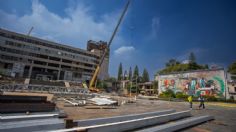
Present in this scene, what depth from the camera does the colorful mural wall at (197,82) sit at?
31.7m

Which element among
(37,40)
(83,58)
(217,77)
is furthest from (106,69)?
(217,77)

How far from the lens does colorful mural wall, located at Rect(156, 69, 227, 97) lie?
3167cm

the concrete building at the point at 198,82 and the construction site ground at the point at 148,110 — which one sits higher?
the concrete building at the point at 198,82

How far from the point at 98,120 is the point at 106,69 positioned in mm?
87919

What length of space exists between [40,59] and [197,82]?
186ft

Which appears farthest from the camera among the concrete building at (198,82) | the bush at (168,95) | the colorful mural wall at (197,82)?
the bush at (168,95)

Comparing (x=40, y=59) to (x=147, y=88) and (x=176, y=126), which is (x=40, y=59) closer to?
(x=147, y=88)

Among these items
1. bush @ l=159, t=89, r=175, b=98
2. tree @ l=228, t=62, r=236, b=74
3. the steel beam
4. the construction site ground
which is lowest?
bush @ l=159, t=89, r=175, b=98

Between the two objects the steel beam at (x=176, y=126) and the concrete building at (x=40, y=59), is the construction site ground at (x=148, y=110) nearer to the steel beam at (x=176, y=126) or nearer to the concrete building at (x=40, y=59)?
the steel beam at (x=176, y=126)

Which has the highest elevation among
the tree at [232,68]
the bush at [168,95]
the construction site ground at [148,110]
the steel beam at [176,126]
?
the tree at [232,68]

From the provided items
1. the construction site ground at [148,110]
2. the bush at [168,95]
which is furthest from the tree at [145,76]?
the construction site ground at [148,110]

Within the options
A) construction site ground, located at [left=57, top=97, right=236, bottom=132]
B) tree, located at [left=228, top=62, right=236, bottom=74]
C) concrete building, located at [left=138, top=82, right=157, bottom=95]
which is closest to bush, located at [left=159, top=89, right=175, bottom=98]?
construction site ground, located at [left=57, top=97, right=236, bottom=132]

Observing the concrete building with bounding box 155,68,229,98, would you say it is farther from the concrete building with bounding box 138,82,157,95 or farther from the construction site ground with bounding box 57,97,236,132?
the concrete building with bounding box 138,82,157,95

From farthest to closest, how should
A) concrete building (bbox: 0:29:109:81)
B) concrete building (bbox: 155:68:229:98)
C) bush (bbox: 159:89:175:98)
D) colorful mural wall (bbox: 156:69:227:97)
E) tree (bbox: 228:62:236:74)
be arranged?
1. concrete building (bbox: 0:29:109:81)
2. tree (bbox: 228:62:236:74)
3. bush (bbox: 159:89:175:98)
4. colorful mural wall (bbox: 156:69:227:97)
5. concrete building (bbox: 155:68:229:98)
